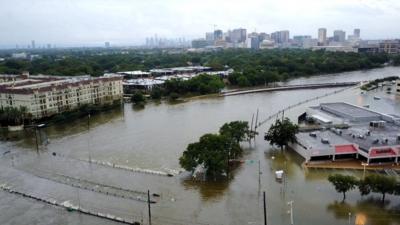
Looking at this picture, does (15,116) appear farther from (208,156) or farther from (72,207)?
(208,156)

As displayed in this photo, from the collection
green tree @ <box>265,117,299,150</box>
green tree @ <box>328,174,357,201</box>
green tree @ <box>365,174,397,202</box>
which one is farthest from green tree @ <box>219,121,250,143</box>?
green tree @ <box>365,174,397,202</box>

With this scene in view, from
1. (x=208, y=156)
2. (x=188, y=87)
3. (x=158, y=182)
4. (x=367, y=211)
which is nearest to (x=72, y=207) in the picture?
(x=158, y=182)

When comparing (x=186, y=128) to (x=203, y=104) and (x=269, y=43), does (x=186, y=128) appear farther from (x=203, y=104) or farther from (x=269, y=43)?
(x=269, y=43)

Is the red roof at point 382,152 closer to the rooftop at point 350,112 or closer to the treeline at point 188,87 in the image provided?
the rooftop at point 350,112

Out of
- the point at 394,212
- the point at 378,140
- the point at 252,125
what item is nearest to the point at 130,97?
the point at 252,125

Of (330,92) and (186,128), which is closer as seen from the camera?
(186,128)

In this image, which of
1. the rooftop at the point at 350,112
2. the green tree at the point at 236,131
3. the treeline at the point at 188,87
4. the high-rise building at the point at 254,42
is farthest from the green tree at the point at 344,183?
the high-rise building at the point at 254,42

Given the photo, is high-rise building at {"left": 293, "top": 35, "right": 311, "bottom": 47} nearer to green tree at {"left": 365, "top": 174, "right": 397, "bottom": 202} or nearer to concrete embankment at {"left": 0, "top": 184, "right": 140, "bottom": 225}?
green tree at {"left": 365, "top": 174, "right": 397, "bottom": 202}
